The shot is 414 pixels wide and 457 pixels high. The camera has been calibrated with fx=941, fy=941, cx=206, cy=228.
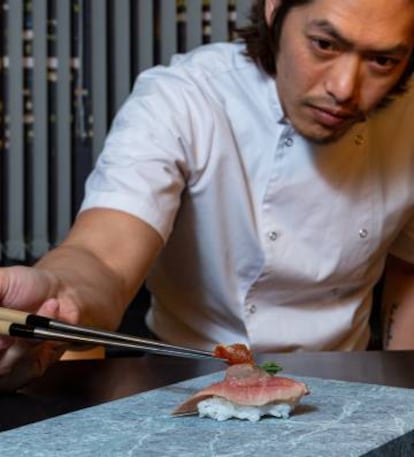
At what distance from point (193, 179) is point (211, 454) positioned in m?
0.79

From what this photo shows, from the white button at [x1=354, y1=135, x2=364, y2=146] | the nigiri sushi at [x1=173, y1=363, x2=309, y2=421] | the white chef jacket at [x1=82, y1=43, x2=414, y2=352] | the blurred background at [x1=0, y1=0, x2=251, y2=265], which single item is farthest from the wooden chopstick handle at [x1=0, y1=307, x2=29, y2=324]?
the blurred background at [x1=0, y1=0, x2=251, y2=265]

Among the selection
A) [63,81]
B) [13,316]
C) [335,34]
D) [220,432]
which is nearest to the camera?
[220,432]

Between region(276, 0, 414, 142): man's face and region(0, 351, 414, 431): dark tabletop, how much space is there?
0.36m

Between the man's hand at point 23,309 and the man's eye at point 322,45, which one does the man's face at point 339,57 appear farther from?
the man's hand at point 23,309

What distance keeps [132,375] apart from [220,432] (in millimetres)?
295

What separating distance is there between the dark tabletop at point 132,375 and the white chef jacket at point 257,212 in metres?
0.33

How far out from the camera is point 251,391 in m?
0.75

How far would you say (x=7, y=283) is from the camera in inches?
34.6

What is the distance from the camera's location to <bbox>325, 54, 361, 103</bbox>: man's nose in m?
1.25

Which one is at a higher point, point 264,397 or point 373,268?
point 264,397

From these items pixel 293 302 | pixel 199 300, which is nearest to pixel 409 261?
pixel 293 302

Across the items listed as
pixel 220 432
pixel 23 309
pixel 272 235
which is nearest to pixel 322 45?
pixel 272 235

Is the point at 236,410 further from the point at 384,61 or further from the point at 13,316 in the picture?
the point at 384,61

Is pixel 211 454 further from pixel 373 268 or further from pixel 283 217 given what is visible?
pixel 373 268
